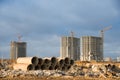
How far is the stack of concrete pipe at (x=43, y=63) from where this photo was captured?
31141 millimetres

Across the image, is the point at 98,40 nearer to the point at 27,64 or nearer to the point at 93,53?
the point at 93,53

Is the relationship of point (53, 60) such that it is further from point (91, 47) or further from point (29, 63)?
point (91, 47)

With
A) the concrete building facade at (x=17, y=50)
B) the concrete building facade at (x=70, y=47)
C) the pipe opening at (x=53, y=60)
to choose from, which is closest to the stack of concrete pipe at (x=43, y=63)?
the pipe opening at (x=53, y=60)

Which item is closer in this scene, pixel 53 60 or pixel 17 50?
pixel 53 60

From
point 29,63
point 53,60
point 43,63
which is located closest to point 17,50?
point 53,60

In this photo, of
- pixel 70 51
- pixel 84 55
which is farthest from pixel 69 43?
pixel 84 55

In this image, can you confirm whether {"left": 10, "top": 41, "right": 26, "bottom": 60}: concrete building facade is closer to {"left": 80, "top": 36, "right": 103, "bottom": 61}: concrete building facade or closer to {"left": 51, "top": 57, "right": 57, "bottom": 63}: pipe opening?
{"left": 80, "top": 36, "right": 103, "bottom": 61}: concrete building facade

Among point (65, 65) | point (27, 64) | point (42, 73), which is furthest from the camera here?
point (65, 65)

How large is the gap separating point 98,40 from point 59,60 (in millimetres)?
83952

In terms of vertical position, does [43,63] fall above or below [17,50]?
below

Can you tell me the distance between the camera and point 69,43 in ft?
371

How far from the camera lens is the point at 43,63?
32000 millimetres

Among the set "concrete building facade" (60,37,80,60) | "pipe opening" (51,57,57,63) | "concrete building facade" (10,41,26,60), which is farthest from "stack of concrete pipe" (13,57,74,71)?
"concrete building facade" (60,37,80,60)

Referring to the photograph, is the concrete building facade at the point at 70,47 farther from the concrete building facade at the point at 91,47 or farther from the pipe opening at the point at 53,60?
the pipe opening at the point at 53,60
